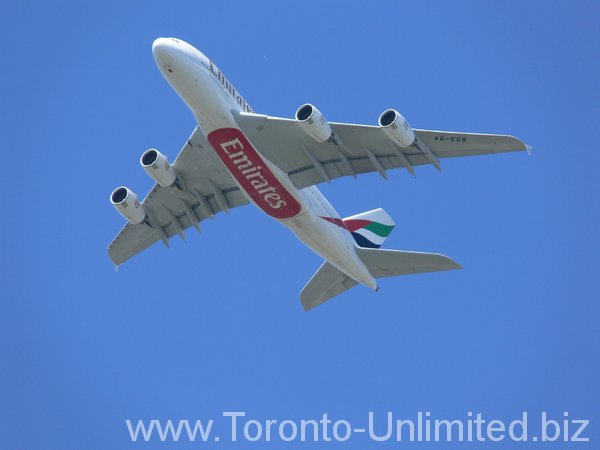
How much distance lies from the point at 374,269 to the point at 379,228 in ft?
13.3

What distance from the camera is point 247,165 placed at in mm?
35188

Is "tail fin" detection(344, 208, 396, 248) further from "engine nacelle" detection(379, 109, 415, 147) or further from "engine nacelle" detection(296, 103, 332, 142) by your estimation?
"engine nacelle" detection(379, 109, 415, 147)

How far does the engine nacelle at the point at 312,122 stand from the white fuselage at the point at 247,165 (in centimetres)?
224

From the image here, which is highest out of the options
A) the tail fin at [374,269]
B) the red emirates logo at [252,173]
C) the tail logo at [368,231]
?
the tail logo at [368,231]

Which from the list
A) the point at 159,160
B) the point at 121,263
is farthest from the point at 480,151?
the point at 121,263

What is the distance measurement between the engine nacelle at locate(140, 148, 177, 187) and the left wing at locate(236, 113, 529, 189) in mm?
3608

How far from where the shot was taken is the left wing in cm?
3328

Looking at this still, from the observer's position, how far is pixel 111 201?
3781cm

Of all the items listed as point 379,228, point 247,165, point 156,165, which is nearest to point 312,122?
point 247,165

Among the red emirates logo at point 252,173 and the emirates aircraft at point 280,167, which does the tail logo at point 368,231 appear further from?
the red emirates logo at point 252,173

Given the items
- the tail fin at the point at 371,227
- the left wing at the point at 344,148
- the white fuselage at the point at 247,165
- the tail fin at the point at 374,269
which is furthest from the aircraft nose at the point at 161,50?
the tail fin at the point at 371,227

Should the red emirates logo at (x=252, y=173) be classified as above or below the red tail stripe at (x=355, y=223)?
below

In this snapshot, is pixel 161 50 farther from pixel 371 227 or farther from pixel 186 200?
pixel 371 227

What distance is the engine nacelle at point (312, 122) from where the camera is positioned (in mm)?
33094
